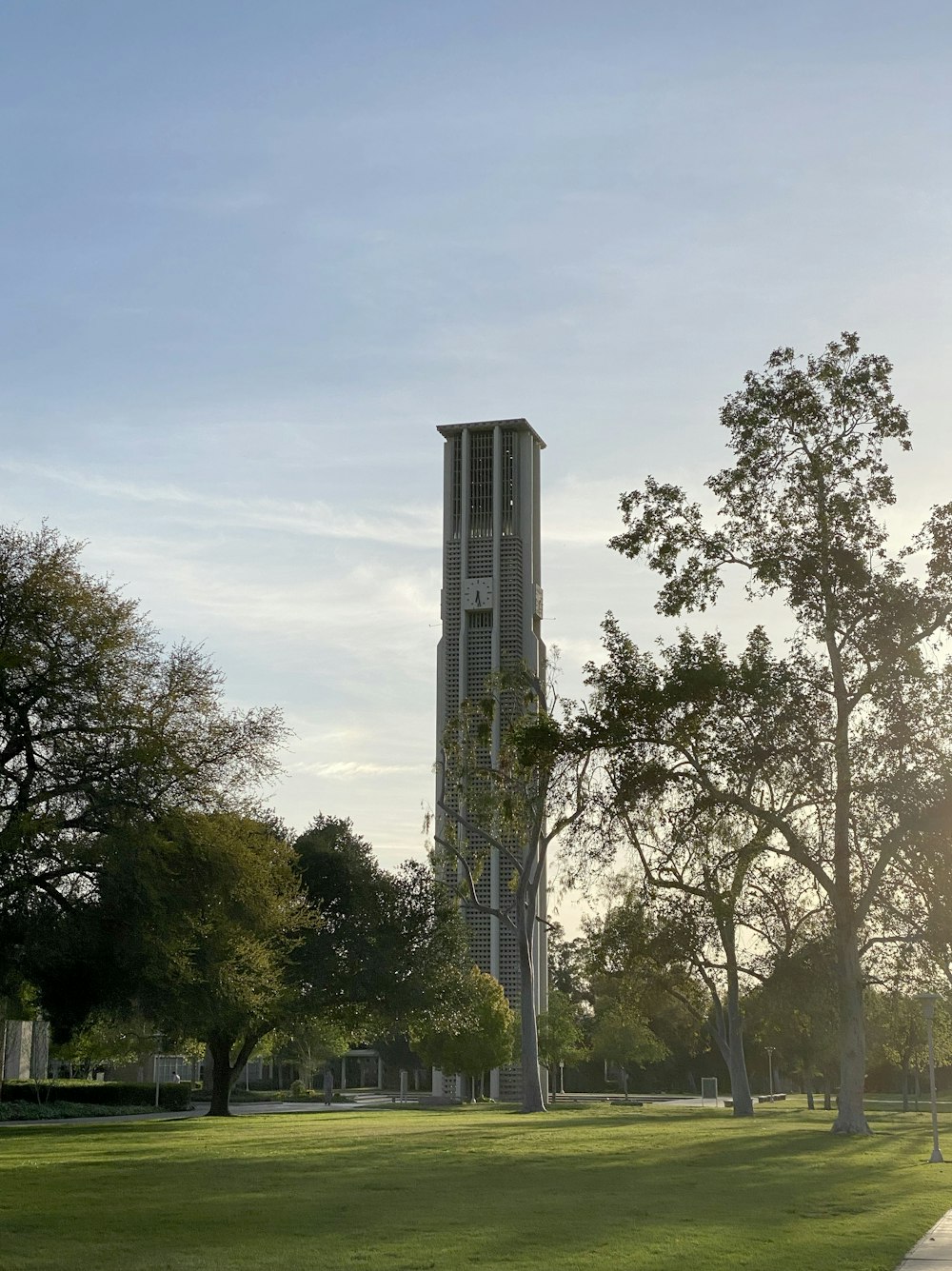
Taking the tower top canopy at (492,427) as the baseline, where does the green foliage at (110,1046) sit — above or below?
below

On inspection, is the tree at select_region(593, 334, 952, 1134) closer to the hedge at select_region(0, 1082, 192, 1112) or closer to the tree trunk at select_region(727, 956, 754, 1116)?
the tree trunk at select_region(727, 956, 754, 1116)

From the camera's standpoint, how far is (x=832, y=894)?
30109 mm

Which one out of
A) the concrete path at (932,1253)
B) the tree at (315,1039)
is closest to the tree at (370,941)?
the tree at (315,1039)

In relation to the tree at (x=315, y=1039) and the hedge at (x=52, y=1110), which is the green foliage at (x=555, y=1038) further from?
the hedge at (x=52, y=1110)

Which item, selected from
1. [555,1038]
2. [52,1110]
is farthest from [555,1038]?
[52,1110]

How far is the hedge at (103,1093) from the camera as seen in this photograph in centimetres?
5544

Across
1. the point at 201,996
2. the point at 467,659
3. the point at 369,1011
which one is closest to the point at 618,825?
the point at 201,996

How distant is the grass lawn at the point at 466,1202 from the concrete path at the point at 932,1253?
0.57ft

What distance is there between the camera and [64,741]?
88.7 feet

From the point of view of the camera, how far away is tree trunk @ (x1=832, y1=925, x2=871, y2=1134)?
30.4 meters

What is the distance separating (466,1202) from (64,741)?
1401 centimetres

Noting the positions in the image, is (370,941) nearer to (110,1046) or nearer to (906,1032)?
(110,1046)

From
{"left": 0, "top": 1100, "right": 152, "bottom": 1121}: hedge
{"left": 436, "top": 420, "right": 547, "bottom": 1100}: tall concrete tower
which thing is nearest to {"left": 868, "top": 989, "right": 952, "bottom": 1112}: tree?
{"left": 0, "top": 1100, "right": 152, "bottom": 1121}: hedge

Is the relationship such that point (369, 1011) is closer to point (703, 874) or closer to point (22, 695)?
point (703, 874)
